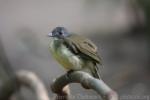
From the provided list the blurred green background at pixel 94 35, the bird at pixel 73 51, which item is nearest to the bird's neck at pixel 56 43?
the bird at pixel 73 51

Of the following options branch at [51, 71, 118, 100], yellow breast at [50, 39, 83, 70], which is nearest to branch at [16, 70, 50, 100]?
yellow breast at [50, 39, 83, 70]

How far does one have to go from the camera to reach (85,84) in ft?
7.60

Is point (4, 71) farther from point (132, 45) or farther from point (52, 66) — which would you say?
point (132, 45)

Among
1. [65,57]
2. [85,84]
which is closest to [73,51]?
[65,57]

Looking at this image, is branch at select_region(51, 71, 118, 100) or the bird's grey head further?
the bird's grey head

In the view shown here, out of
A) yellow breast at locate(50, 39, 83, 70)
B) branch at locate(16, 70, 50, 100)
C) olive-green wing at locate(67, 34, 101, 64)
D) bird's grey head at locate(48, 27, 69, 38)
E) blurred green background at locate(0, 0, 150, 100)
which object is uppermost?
bird's grey head at locate(48, 27, 69, 38)

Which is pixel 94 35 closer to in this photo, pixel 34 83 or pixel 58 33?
pixel 34 83

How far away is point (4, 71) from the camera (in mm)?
3844

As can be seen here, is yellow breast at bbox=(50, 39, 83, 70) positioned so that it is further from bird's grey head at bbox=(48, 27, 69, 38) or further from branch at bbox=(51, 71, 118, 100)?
branch at bbox=(51, 71, 118, 100)

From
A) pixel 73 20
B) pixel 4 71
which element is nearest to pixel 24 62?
pixel 73 20

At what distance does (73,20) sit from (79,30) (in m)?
0.78

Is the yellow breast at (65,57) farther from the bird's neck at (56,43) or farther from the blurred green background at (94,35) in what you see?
the blurred green background at (94,35)

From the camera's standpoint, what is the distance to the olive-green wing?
2.76 m

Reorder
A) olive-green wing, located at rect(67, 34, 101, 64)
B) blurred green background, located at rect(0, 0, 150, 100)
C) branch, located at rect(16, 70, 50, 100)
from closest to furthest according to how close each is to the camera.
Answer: olive-green wing, located at rect(67, 34, 101, 64) < branch, located at rect(16, 70, 50, 100) < blurred green background, located at rect(0, 0, 150, 100)
